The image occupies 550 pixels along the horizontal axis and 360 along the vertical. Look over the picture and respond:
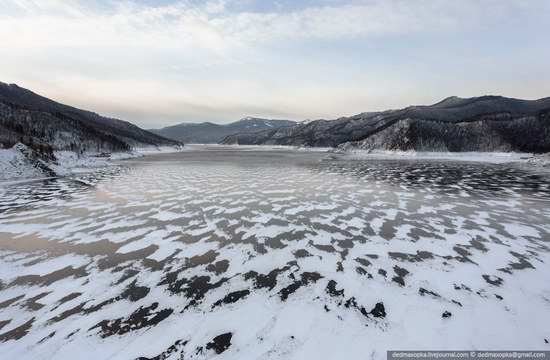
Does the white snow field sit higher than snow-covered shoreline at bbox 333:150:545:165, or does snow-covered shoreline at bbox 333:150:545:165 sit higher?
the white snow field

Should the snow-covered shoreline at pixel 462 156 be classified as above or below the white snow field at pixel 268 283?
below

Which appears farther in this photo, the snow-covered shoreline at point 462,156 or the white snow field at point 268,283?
the snow-covered shoreline at point 462,156

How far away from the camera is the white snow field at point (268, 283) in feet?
12.4

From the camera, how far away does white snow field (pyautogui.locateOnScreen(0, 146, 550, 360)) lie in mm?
3777

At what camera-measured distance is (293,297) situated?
486cm

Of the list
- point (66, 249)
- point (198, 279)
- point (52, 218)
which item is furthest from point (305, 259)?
point (52, 218)

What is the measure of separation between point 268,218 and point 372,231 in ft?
12.2

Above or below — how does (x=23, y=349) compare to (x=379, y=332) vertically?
above

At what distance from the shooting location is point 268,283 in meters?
5.39

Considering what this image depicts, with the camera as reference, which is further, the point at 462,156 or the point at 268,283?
the point at 462,156

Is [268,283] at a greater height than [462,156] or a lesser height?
greater

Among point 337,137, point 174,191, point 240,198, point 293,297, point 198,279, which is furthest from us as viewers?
point 337,137

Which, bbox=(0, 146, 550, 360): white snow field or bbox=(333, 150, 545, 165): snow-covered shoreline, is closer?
bbox=(0, 146, 550, 360): white snow field

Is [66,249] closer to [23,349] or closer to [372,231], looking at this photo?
[23,349]
